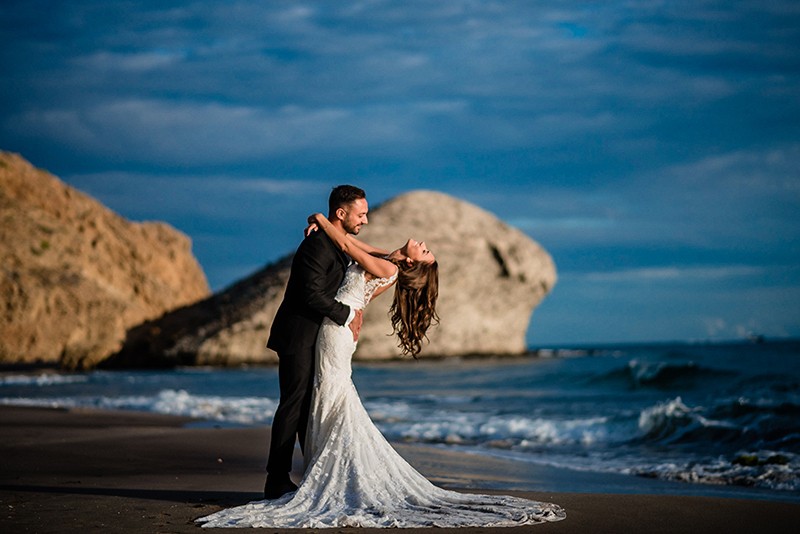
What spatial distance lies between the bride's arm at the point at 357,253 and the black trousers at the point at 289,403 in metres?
0.65

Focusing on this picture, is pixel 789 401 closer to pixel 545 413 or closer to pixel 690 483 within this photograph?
pixel 545 413

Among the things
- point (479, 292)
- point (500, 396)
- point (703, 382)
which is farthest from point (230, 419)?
point (479, 292)

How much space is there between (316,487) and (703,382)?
18830 mm

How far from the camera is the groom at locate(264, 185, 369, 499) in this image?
234 inches

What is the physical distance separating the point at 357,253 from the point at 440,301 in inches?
1969

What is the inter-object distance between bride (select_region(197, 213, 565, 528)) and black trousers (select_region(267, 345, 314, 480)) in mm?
79

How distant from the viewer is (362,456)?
5.84 metres

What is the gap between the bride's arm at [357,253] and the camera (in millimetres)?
5898

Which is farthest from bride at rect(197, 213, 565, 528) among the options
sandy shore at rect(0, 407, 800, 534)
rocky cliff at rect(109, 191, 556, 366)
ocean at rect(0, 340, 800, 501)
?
rocky cliff at rect(109, 191, 556, 366)

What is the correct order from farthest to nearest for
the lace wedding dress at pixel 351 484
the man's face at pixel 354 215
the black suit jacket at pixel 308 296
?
1. the man's face at pixel 354 215
2. the black suit jacket at pixel 308 296
3. the lace wedding dress at pixel 351 484

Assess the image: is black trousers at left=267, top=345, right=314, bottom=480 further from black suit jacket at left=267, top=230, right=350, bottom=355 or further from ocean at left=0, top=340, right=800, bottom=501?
ocean at left=0, top=340, right=800, bottom=501

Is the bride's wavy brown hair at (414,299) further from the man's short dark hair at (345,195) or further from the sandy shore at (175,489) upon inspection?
the sandy shore at (175,489)

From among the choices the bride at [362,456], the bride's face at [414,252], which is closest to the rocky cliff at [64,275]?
the bride at [362,456]

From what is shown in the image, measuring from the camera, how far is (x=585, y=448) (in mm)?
12188
